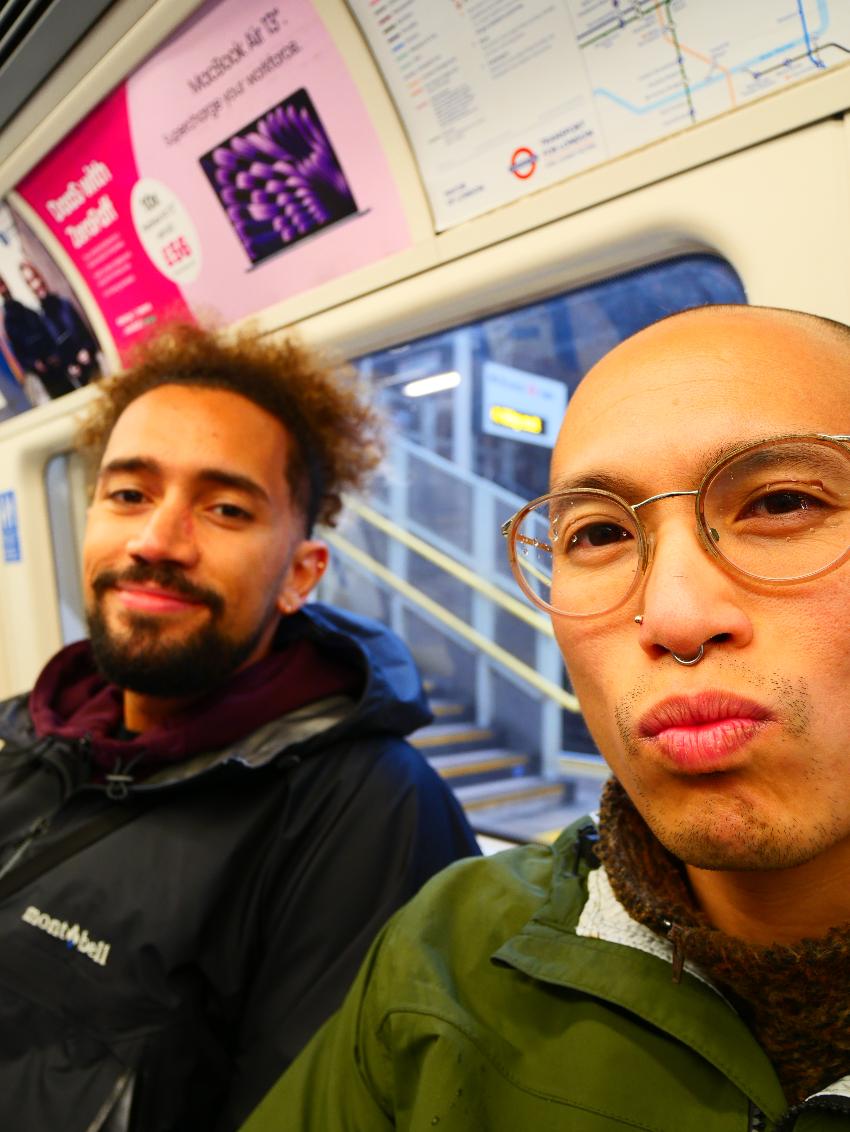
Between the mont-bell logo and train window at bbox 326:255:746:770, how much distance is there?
142 cm

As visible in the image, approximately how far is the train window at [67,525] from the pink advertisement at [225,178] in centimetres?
66

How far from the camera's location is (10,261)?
9.04 ft

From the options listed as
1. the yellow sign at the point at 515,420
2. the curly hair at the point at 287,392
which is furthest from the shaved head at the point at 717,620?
the yellow sign at the point at 515,420

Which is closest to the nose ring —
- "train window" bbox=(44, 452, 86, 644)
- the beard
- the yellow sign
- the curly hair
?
the beard

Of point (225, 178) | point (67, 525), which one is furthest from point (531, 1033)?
point (67, 525)

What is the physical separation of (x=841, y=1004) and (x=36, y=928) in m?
1.41

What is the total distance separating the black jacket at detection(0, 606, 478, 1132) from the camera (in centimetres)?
140

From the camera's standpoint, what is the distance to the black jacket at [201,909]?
55.1 inches

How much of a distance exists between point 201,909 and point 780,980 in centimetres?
105

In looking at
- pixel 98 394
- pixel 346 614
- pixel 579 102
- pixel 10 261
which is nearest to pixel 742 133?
pixel 579 102

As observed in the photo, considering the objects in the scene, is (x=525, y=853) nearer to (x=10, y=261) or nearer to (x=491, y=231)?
(x=491, y=231)

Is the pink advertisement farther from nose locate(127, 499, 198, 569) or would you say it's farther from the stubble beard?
the stubble beard

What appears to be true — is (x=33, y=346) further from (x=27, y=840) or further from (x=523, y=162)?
(x=523, y=162)

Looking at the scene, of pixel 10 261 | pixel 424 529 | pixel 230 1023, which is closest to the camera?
pixel 230 1023
